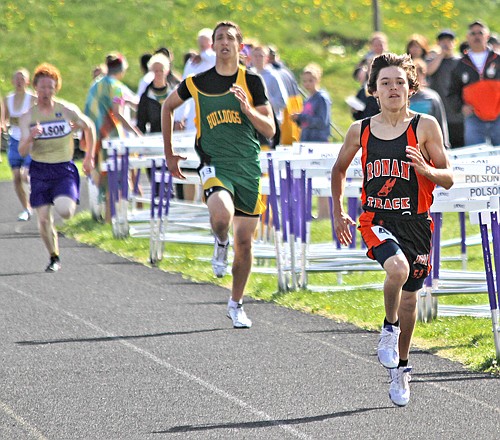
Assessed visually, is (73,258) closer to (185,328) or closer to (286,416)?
(185,328)

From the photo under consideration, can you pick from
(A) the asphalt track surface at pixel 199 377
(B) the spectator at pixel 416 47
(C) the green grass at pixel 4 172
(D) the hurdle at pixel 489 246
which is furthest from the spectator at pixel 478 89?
(C) the green grass at pixel 4 172

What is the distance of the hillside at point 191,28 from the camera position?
40.1 metres

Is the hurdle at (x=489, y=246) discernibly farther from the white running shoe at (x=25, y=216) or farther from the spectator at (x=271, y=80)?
the white running shoe at (x=25, y=216)

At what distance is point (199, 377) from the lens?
8008 mm

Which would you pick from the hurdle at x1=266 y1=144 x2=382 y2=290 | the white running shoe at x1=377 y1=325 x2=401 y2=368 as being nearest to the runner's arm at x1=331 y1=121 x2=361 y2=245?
the white running shoe at x1=377 y1=325 x2=401 y2=368

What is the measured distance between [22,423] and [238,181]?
3.17 meters

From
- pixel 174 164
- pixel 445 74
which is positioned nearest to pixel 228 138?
pixel 174 164

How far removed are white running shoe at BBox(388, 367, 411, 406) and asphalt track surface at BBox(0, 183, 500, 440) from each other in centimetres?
7

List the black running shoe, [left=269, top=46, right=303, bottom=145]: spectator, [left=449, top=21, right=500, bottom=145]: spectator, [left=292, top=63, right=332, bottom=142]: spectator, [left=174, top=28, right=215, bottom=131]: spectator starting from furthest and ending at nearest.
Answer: [left=269, top=46, right=303, bottom=145]: spectator < [left=174, top=28, right=215, bottom=131]: spectator < [left=292, top=63, right=332, bottom=142]: spectator < [left=449, top=21, right=500, bottom=145]: spectator < the black running shoe

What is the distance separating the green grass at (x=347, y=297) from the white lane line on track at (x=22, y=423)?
9.03 feet

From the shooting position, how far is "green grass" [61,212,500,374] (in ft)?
29.2

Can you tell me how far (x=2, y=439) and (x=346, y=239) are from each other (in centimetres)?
215

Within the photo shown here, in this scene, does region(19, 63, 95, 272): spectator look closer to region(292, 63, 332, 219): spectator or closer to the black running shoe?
the black running shoe

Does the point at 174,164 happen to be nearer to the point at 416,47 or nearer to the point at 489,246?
the point at 489,246
